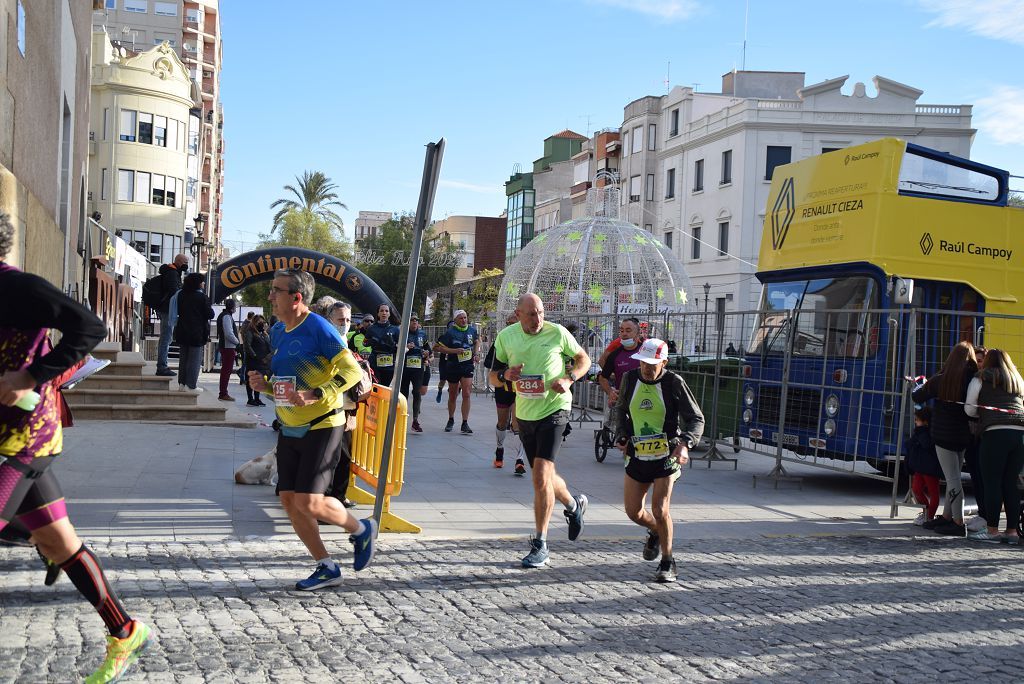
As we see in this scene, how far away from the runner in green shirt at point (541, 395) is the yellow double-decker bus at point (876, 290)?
4.70 meters

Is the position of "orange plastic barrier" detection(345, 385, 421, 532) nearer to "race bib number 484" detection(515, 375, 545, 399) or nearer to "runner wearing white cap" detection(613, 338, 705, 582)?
"race bib number 484" detection(515, 375, 545, 399)

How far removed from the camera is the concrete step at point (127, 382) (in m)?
15.3

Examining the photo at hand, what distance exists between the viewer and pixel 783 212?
13539 millimetres

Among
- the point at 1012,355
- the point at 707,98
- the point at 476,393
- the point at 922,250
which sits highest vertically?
the point at 707,98

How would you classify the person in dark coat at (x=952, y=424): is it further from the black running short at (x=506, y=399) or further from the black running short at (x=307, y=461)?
the black running short at (x=307, y=461)

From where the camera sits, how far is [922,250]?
11703mm

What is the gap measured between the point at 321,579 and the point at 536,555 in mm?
1610

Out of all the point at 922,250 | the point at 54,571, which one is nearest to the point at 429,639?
the point at 54,571

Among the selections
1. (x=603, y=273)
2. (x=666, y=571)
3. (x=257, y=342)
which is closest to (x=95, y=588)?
(x=666, y=571)

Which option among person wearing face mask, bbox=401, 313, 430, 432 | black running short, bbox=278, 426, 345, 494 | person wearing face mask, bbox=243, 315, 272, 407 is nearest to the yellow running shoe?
black running short, bbox=278, 426, 345, 494

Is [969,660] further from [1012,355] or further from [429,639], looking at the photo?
[1012,355]

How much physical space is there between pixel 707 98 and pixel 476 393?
29.1 m

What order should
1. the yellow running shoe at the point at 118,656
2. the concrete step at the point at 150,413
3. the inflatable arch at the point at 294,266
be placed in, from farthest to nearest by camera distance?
the inflatable arch at the point at 294,266 → the concrete step at the point at 150,413 → the yellow running shoe at the point at 118,656

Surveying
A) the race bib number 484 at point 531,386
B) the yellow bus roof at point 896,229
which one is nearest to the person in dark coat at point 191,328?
the yellow bus roof at point 896,229
